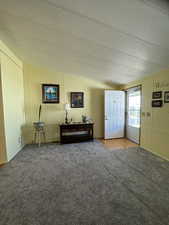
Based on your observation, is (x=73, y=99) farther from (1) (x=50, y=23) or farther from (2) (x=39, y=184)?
(2) (x=39, y=184)

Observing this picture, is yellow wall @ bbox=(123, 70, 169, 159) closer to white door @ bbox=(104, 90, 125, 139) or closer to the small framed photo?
the small framed photo

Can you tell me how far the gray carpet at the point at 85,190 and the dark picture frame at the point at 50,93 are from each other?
76.9 inches

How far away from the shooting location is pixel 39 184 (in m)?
1.91

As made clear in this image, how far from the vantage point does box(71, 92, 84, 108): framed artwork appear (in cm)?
434

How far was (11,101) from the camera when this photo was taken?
9.61 feet

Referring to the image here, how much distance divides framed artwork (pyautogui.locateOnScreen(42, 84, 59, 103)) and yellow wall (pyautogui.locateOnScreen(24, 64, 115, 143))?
0.45ft

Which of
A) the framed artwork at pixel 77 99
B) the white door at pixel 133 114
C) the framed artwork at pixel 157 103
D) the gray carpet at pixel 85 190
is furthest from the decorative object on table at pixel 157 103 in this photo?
the framed artwork at pixel 77 99

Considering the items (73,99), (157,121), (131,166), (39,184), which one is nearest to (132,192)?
(131,166)

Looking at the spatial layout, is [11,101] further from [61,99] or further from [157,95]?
[157,95]

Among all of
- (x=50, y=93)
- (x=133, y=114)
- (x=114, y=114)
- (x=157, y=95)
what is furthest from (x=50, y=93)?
(x=157, y=95)

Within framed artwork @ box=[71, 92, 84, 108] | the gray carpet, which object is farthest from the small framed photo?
framed artwork @ box=[71, 92, 84, 108]

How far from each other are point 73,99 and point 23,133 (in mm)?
2111

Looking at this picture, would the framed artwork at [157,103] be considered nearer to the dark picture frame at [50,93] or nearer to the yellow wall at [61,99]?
the yellow wall at [61,99]

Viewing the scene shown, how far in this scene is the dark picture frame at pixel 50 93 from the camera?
13.3ft
